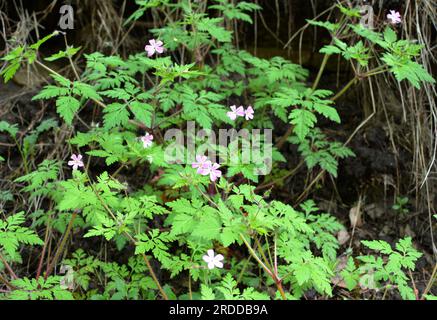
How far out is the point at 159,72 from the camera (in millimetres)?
2406

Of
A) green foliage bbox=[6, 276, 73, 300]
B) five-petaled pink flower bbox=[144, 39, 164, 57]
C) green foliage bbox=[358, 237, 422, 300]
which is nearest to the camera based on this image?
green foliage bbox=[6, 276, 73, 300]

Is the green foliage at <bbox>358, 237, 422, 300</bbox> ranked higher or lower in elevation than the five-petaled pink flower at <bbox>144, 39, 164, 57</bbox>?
lower

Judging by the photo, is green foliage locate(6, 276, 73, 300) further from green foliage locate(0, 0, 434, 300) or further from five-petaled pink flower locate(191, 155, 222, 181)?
five-petaled pink flower locate(191, 155, 222, 181)

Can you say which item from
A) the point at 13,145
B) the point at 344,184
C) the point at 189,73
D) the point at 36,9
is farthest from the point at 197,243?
the point at 36,9

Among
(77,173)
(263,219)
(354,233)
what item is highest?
(77,173)

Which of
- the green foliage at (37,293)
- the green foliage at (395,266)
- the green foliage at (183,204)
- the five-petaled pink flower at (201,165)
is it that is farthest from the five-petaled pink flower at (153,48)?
the green foliage at (395,266)

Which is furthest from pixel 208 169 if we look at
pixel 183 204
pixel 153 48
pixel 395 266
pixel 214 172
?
pixel 395 266

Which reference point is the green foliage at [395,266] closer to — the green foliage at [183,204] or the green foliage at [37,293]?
the green foliage at [183,204]

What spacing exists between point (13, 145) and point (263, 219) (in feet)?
7.17

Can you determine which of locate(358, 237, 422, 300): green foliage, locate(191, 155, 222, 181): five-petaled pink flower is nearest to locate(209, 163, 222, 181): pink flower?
locate(191, 155, 222, 181): five-petaled pink flower

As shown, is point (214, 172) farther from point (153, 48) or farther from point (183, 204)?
point (153, 48)

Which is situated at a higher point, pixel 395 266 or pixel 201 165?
pixel 201 165

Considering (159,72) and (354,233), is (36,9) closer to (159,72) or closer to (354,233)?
(159,72)

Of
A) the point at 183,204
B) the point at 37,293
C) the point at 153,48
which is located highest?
the point at 153,48
